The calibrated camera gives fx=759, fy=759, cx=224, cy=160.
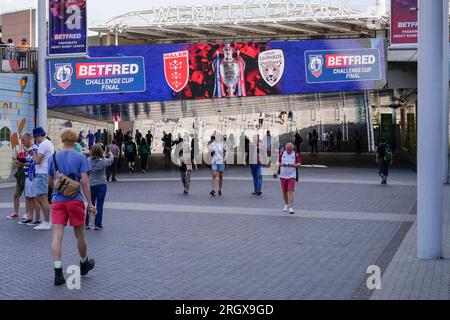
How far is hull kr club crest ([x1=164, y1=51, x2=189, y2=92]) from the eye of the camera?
95.7 feet

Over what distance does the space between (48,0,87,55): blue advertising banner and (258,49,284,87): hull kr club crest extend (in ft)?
38.0

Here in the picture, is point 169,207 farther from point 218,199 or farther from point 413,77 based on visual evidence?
point 413,77

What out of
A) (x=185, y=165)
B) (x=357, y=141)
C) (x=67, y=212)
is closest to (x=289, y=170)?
(x=185, y=165)

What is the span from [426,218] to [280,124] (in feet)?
138

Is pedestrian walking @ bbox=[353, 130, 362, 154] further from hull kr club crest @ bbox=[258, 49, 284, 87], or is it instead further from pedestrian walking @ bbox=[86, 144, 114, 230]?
pedestrian walking @ bbox=[86, 144, 114, 230]

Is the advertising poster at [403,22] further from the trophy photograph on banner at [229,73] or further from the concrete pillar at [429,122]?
the trophy photograph on banner at [229,73]

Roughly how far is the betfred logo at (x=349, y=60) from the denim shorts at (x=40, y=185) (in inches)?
707

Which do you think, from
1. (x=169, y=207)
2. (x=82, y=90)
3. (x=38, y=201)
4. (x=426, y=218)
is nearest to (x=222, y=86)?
(x=82, y=90)

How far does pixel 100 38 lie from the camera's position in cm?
4950

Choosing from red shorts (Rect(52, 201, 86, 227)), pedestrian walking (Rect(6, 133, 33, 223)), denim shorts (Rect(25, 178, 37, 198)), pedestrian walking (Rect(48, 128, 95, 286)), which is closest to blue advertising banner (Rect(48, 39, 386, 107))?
pedestrian walking (Rect(6, 133, 33, 223))

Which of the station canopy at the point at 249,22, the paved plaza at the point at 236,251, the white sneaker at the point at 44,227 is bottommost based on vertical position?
the paved plaza at the point at 236,251

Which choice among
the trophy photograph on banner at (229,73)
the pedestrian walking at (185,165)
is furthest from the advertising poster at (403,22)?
the trophy photograph on banner at (229,73)

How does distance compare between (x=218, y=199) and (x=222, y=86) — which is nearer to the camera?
(x=218, y=199)

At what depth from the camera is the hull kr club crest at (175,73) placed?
29.2 metres
